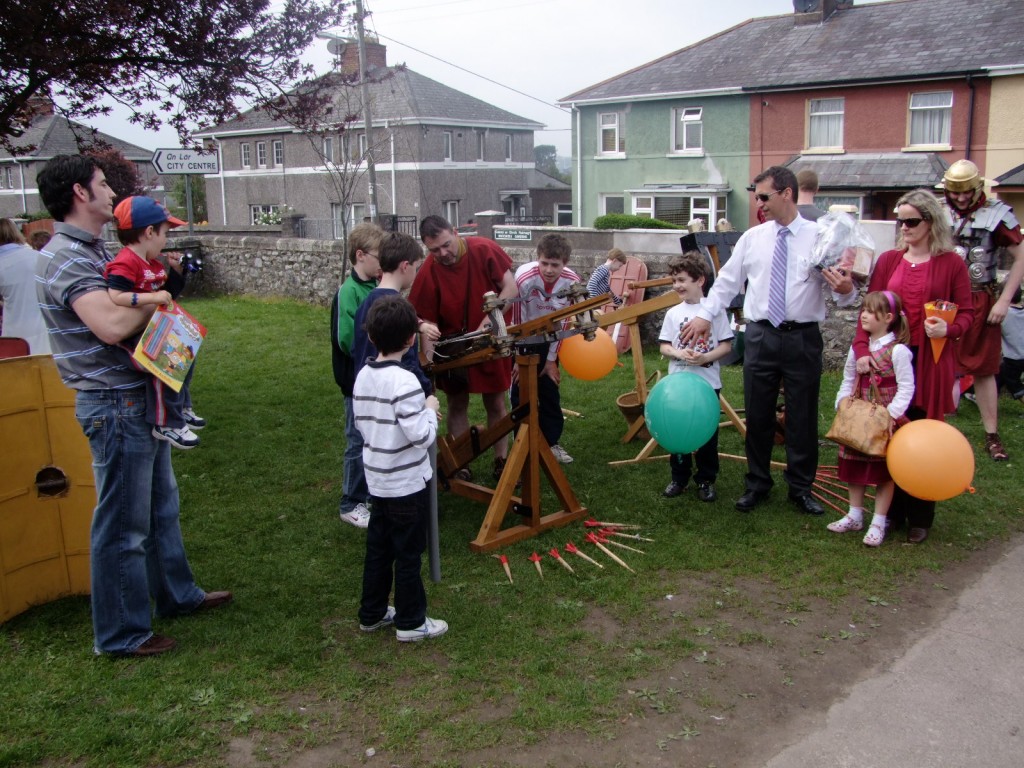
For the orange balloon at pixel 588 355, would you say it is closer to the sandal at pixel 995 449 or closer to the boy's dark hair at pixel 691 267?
the boy's dark hair at pixel 691 267

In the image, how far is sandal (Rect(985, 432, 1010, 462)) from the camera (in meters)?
6.62

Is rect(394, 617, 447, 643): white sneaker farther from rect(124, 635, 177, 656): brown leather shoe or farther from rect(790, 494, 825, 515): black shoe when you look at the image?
rect(790, 494, 825, 515): black shoe

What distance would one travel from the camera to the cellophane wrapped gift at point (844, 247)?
5.07 m

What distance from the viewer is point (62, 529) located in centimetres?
456

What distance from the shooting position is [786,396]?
5688 mm

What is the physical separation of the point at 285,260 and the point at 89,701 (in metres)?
13.6

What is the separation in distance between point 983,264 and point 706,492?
2.78 meters

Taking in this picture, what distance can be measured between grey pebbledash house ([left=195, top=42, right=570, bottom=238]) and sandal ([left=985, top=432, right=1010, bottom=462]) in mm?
33038

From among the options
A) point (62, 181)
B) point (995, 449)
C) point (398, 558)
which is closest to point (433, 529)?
point (398, 558)

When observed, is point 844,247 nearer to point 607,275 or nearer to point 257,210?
point 607,275

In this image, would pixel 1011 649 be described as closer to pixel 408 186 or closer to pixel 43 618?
pixel 43 618

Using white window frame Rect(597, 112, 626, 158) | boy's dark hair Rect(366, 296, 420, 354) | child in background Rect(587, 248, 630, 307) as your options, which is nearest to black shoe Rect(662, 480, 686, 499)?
boy's dark hair Rect(366, 296, 420, 354)

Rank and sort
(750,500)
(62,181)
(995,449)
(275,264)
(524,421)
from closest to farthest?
(62,181) < (524,421) < (750,500) < (995,449) < (275,264)

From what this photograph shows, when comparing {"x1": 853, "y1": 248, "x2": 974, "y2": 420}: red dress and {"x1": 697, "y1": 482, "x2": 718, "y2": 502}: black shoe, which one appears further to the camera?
{"x1": 697, "y1": 482, "x2": 718, "y2": 502}: black shoe
